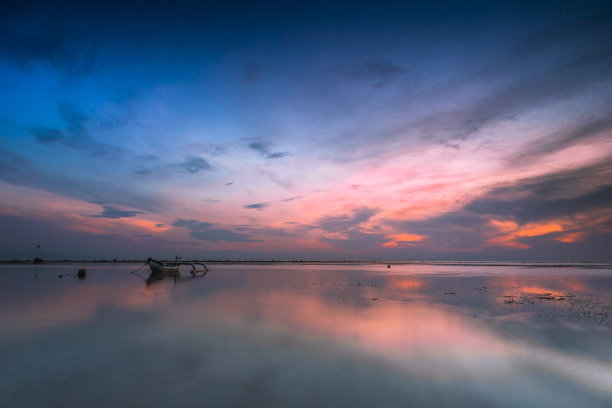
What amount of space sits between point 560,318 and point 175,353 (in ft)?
58.5

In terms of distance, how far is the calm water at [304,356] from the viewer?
24.8 ft

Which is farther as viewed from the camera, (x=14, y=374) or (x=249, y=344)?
(x=249, y=344)

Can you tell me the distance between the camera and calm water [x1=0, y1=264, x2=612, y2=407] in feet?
24.8

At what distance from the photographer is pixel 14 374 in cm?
862

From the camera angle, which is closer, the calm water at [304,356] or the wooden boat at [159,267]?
the calm water at [304,356]

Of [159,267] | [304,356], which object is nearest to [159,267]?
[159,267]

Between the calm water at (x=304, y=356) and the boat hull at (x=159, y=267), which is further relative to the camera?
the boat hull at (x=159, y=267)

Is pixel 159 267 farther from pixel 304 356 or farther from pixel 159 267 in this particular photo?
pixel 304 356

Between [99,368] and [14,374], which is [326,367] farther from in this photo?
[14,374]

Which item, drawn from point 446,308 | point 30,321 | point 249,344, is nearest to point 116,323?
point 30,321

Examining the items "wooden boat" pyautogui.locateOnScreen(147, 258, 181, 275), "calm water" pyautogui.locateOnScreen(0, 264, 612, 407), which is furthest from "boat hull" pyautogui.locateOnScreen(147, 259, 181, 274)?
"calm water" pyautogui.locateOnScreen(0, 264, 612, 407)

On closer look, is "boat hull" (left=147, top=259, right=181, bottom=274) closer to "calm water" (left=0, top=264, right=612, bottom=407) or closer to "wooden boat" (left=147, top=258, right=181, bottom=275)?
"wooden boat" (left=147, top=258, right=181, bottom=275)

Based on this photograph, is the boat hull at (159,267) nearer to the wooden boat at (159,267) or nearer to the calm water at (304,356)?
the wooden boat at (159,267)

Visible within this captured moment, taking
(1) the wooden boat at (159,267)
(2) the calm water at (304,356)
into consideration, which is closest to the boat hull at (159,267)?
(1) the wooden boat at (159,267)
